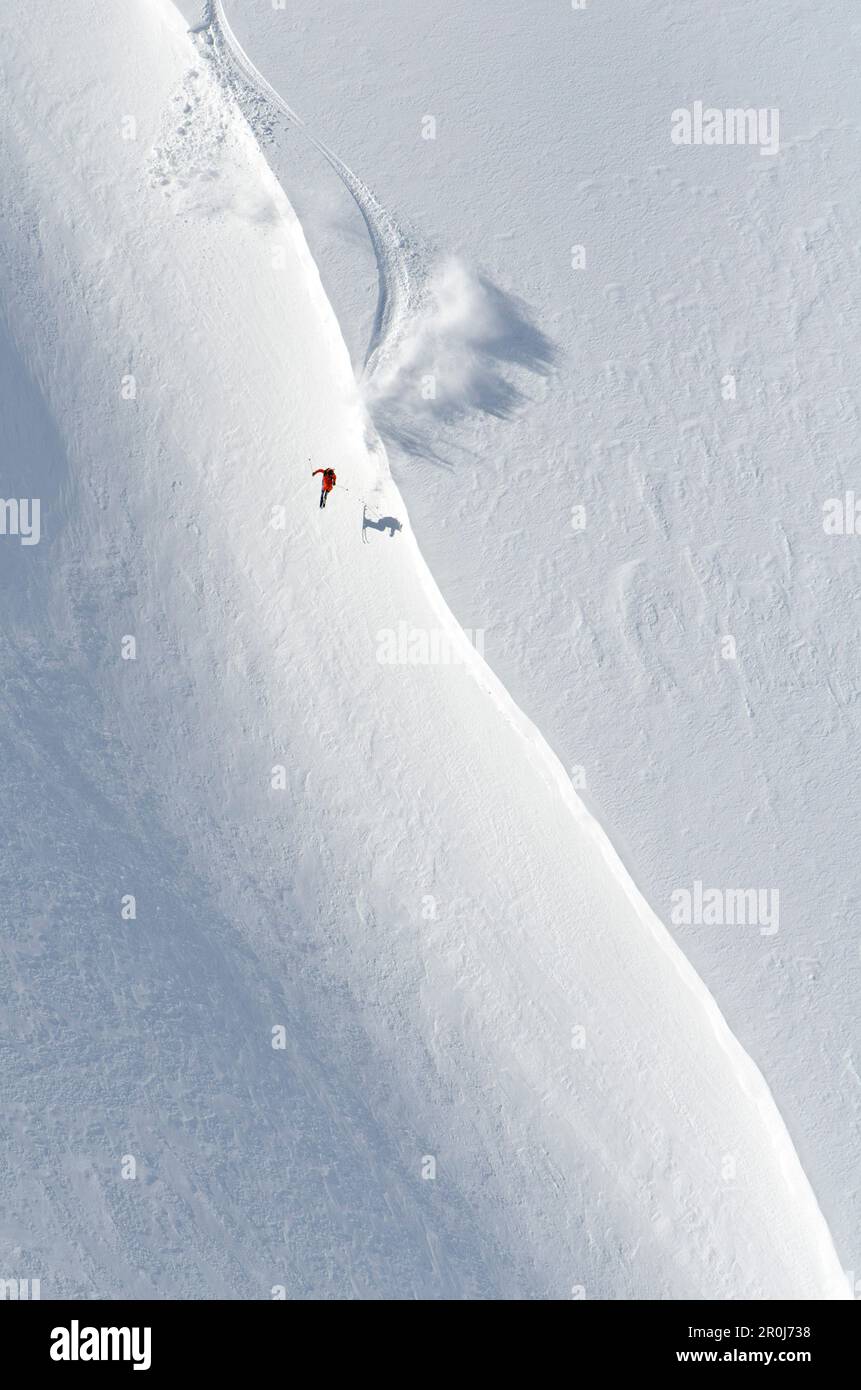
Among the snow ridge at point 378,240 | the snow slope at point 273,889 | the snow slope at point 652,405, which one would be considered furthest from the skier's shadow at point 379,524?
the snow ridge at point 378,240

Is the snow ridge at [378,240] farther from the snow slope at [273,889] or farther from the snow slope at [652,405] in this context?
the snow slope at [273,889]

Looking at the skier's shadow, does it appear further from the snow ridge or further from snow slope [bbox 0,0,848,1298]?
the snow ridge

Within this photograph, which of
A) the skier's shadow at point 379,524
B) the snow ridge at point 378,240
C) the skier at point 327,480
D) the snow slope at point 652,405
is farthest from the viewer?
the snow ridge at point 378,240

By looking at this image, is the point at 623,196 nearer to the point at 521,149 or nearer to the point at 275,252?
the point at 521,149

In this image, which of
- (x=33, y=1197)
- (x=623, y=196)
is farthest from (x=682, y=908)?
(x=623, y=196)

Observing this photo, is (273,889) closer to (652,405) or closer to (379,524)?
(379,524)

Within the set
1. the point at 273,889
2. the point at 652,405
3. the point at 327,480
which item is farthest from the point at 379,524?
the point at 273,889

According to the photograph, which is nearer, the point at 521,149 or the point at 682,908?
the point at 682,908
